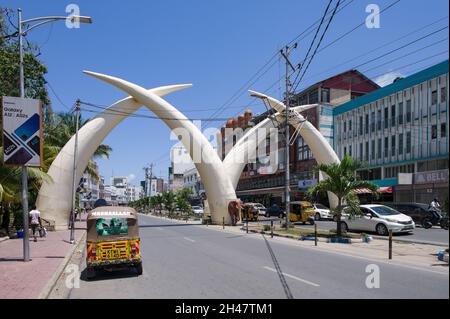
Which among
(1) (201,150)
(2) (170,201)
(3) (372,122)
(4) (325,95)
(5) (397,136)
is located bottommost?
(2) (170,201)

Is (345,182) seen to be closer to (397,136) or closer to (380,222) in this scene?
(380,222)

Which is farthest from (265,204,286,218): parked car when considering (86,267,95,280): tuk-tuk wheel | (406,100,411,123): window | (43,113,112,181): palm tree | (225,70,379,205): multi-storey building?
(86,267,95,280): tuk-tuk wheel

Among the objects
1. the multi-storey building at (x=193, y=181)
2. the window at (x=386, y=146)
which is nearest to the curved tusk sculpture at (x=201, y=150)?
the window at (x=386, y=146)

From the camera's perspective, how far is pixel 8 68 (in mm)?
21953

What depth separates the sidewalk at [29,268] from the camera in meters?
9.34

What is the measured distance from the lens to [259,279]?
1021cm

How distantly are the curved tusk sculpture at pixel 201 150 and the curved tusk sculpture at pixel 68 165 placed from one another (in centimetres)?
184

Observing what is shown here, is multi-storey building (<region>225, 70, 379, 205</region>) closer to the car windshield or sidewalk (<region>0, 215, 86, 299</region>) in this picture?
the car windshield

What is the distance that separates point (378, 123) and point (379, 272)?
118ft

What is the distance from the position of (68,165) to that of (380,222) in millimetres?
22694

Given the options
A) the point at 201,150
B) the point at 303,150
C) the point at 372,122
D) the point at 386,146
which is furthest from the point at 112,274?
the point at 303,150
